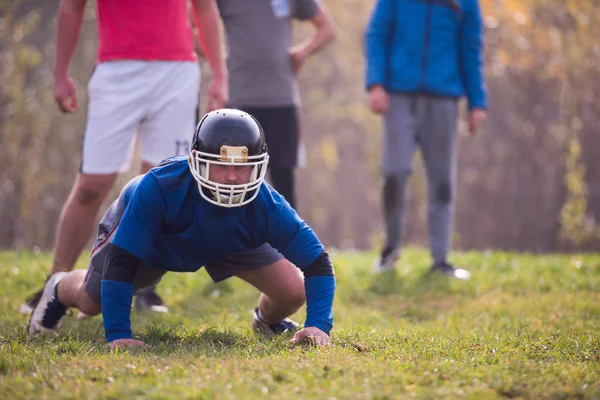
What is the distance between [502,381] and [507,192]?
749 inches

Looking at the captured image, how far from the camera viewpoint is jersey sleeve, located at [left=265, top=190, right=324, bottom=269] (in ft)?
14.4

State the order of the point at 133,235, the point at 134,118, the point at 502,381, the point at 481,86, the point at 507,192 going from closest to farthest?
the point at 502,381, the point at 133,235, the point at 134,118, the point at 481,86, the point at 507,192

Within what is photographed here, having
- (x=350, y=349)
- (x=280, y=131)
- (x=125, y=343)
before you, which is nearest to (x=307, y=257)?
(x=350, y=349)

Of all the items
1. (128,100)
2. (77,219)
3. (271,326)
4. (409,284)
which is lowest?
(409,284)

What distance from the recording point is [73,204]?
582 centimetres

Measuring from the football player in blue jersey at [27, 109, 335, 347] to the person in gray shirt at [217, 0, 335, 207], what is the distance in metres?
2.08

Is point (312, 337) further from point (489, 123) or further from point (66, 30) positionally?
point (489, 123)

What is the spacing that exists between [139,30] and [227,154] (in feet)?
6.91

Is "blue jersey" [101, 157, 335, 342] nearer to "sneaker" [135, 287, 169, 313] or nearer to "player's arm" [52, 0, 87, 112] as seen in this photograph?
"sneaker" [135, 287, 169, 313]

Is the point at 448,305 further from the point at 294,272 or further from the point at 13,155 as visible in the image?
the point at 13,155

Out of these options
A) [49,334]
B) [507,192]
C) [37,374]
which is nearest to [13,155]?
[507,192]

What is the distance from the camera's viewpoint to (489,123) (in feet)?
74.6

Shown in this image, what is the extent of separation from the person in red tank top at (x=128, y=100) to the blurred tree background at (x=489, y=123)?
7868mm

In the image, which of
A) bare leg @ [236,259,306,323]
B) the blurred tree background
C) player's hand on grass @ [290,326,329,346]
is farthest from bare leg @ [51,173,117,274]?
the blurred tree background
